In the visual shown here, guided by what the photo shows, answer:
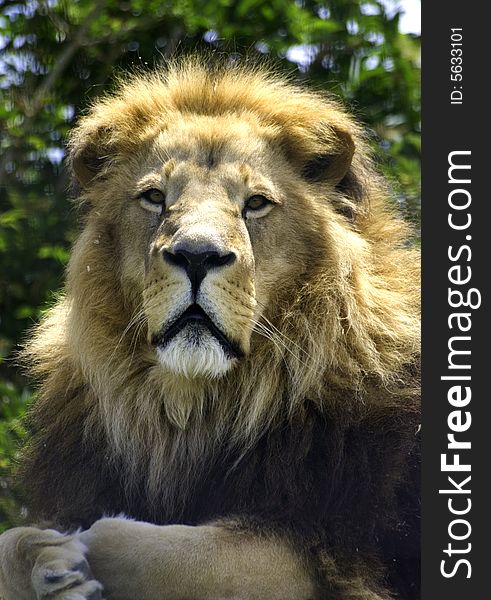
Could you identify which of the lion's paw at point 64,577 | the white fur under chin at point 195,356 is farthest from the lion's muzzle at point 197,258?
the lion's paw at point 64,577

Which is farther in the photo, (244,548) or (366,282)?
(366,282)

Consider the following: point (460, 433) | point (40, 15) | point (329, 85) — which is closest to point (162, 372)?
point (460, 433)

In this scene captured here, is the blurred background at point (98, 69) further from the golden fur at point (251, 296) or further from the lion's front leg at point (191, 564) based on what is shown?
the lion's front leg at point (191, 564)

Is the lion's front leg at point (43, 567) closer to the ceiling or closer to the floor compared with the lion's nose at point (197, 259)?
closer to the floor

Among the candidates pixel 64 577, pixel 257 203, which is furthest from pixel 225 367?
pixel 64 577

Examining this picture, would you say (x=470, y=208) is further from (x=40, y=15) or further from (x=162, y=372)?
(x=40, y=15)

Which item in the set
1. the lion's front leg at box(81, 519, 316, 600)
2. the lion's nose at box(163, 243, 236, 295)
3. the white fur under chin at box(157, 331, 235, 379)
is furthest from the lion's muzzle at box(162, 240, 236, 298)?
the lion's front leg at box(81, 519, 316, 600)

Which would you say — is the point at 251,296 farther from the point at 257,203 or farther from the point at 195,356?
the point at 257,203

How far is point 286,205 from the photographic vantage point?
3641 mm

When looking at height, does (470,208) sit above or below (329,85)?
below

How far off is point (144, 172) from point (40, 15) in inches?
120

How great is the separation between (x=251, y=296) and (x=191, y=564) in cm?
70

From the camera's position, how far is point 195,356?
3.31 metres

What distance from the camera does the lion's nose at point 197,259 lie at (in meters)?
3.22
